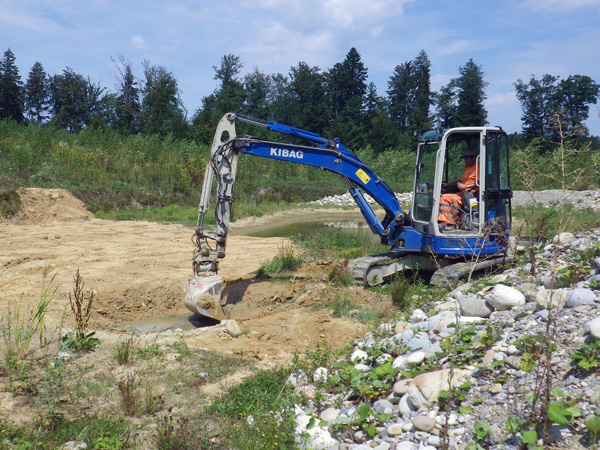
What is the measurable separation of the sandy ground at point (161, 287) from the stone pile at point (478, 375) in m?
1.39

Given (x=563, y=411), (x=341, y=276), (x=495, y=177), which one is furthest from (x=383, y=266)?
(x=563, y=411)

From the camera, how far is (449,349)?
175 inches

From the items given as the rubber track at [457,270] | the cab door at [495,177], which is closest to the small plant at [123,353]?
the rubber track at [457,270]

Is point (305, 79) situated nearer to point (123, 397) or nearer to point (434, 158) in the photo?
point (434, 158)

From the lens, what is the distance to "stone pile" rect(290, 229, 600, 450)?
348 centimetres

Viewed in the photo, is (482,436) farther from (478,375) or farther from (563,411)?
(478,375)

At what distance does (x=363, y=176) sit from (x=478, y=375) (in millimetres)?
4833

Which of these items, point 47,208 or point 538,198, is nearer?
point 47,208

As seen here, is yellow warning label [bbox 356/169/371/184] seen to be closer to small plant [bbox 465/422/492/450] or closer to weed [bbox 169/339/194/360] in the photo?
weed [bbox 169/339/194/360]

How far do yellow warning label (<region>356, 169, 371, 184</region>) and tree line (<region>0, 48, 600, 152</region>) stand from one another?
2597 centimetres

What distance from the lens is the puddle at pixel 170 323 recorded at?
7328mm

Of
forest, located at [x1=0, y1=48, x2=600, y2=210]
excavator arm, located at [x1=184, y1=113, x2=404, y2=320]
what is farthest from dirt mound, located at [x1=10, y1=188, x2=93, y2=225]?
excavator arm, located at [x1=184, y1=113, x2=404, y2=320]

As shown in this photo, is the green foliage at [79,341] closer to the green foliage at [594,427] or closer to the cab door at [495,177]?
the green foliage at [594,427]

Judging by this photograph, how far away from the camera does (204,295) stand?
7.26 metres
